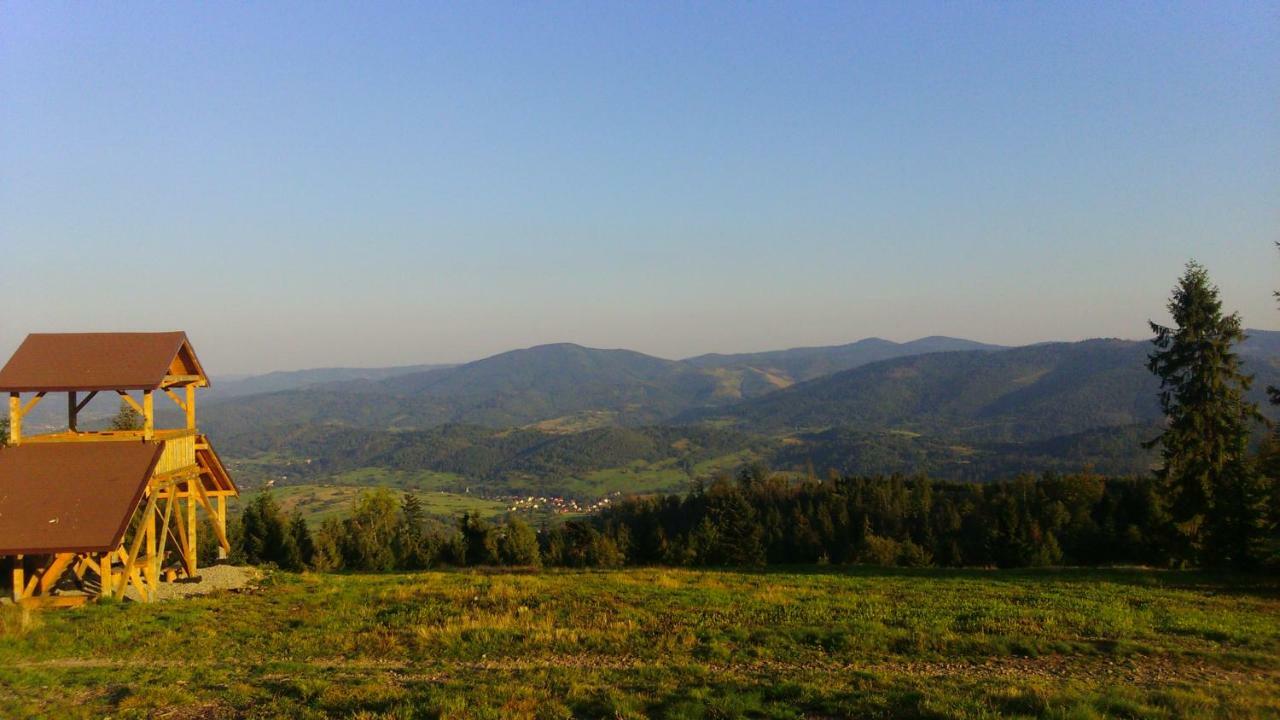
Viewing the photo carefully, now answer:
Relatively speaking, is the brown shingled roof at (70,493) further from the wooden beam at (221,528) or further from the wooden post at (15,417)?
the wooden beam at (221,528)

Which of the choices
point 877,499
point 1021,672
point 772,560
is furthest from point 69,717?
point 877,499

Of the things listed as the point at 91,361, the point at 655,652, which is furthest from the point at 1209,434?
the point at 91,361

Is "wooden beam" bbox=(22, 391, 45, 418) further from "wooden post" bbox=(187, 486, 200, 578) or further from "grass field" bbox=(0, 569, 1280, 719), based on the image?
"grass field" bbox=(0, 569, 1280, 719)

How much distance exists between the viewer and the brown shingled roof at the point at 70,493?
Result: 16.3 m

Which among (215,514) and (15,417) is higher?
(15,417)

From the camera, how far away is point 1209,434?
90.8 ft

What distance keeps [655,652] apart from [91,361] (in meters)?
18.7

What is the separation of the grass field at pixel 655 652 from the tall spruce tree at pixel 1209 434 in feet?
31.5

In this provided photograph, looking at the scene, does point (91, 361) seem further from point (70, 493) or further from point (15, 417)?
point (70, 493)

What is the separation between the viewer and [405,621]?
14.8m

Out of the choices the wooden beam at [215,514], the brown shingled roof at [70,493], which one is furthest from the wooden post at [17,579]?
the wooden beam at [215,514]

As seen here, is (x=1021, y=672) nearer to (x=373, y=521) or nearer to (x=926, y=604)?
(x=926, y=604)

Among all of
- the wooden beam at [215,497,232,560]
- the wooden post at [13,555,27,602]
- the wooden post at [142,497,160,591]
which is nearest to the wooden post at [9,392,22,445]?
the wooden post at [13,555,27,602]

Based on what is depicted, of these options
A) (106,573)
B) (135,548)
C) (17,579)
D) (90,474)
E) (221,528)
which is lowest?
(221,528)
